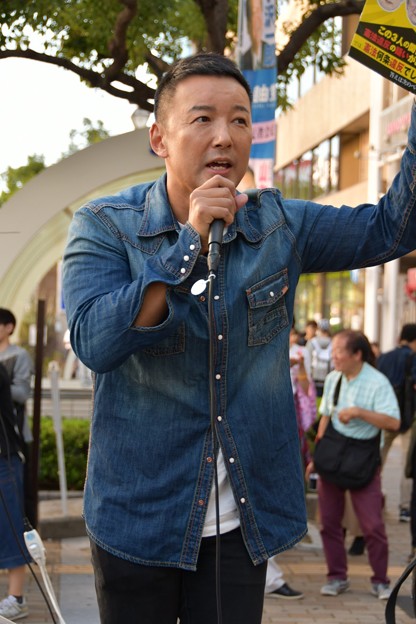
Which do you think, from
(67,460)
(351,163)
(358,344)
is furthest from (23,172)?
(358,344)

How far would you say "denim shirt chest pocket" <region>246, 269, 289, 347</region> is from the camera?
2789mm

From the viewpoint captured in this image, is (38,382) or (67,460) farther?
(67,460)

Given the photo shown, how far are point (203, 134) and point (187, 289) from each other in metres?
0.37

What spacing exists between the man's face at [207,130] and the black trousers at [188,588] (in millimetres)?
855

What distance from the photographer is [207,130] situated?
2.68 metres

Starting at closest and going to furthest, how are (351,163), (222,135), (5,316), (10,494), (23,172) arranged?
(222,135) < (10,494) < (5,316) < (351,163) < (23,172)

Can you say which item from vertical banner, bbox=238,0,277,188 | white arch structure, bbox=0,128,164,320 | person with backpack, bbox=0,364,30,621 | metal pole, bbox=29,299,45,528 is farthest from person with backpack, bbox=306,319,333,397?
person with backpack, bbox=0,364,30,621

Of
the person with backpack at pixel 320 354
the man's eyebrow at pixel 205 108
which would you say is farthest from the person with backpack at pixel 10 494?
the person with backpack at pixel 320 354

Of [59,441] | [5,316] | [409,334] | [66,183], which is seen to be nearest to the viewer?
[5,316]

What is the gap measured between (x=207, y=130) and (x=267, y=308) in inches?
18.0

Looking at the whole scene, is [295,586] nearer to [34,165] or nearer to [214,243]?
[214,243]

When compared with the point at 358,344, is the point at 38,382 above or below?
below

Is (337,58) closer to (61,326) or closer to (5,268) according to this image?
(5,268)

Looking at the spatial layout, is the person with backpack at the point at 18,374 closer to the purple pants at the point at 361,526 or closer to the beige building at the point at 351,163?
the purple pants at the point at 361,526
